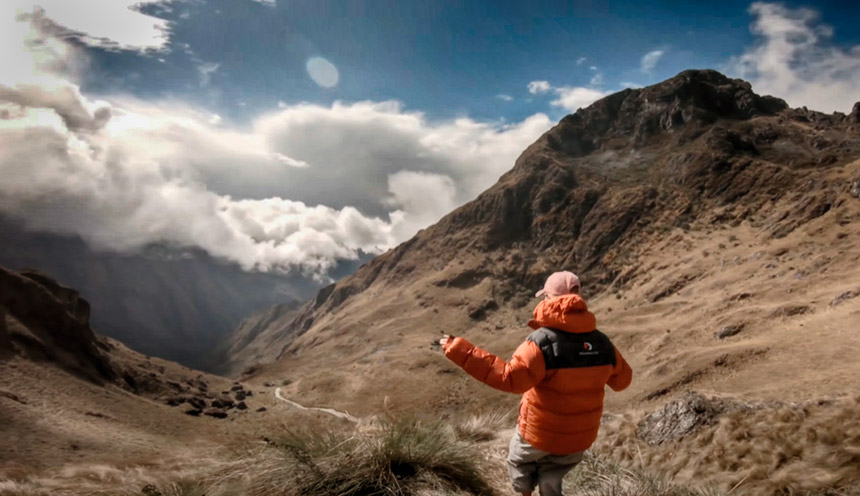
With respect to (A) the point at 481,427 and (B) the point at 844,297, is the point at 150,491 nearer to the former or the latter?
(A) the point at 481,427

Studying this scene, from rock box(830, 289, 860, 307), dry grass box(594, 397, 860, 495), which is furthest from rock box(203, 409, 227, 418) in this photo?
rock box(830, 289, 860, 307)

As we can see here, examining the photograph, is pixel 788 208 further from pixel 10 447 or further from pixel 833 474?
pixel 10 447

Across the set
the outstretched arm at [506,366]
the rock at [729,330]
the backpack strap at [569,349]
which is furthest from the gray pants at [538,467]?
the rock at [729,330]

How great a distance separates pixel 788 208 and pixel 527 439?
7611cm

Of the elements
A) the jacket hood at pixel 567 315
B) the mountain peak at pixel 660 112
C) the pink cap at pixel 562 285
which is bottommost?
the jacket hood at pixel 567 315

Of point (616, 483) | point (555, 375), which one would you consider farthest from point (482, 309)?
point (555, 375)

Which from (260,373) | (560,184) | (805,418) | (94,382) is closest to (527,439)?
(805,418)

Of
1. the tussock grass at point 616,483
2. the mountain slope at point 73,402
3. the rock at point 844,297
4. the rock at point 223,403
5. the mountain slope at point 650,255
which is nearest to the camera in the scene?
the tussock grass at point 616,483

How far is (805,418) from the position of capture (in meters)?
5.98

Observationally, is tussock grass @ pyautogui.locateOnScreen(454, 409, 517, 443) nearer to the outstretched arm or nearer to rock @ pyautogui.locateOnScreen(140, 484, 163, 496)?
the outstretched arm

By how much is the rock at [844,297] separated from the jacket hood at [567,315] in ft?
115

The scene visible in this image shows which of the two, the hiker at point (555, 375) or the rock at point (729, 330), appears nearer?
the hiker at point (555, 375)

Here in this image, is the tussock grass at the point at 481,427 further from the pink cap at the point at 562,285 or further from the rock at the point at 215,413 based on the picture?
the rock at the point at 215,413

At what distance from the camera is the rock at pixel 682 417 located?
7.99 meters
